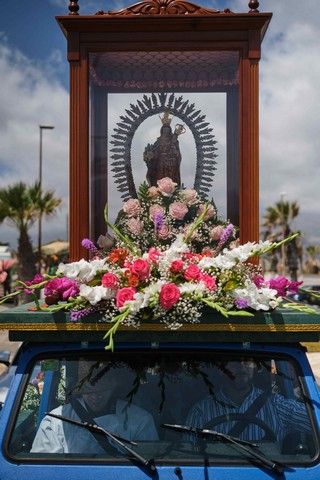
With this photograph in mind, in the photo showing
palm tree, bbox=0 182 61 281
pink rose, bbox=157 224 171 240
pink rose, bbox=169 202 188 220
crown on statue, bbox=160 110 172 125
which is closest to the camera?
pink rose, bbox=157 224 171 240

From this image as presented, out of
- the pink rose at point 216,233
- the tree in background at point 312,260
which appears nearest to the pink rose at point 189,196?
the pink rose at point 216,233

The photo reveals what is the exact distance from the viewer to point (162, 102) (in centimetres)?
420

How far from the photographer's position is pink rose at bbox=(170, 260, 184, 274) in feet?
8.00

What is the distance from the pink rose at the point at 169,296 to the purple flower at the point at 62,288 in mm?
370

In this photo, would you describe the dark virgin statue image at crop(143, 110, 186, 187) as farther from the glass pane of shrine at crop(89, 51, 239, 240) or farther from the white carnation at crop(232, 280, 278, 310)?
the white carnation at crop(232, 280, 278, 310)

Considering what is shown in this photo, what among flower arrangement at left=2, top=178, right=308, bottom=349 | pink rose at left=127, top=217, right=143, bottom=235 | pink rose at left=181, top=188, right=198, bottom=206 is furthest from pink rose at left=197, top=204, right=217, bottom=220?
flower arrangement at left=2, top=178, right=308, bottom=349

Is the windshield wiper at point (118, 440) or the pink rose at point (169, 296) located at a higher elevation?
the pink rose at point (169, 296)

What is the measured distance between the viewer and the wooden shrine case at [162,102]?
12.4ft

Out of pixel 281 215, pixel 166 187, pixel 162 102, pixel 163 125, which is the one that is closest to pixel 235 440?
pixel 166 187

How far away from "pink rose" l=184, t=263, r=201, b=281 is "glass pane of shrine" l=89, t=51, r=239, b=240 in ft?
4.96

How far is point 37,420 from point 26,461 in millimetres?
305

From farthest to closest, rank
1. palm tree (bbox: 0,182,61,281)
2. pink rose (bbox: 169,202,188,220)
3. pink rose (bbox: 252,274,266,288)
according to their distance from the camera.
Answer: palm tree (bbox: 0,182,61,281) → pink rose (bbox: 169,202,188,220) → pink rose (bbox: 252,274,266,288)

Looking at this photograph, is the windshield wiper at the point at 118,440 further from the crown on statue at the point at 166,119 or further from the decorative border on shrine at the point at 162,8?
the decorative border on shrine at the point at 162,8

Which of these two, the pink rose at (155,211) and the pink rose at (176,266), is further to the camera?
the pink rose at (155,211)
